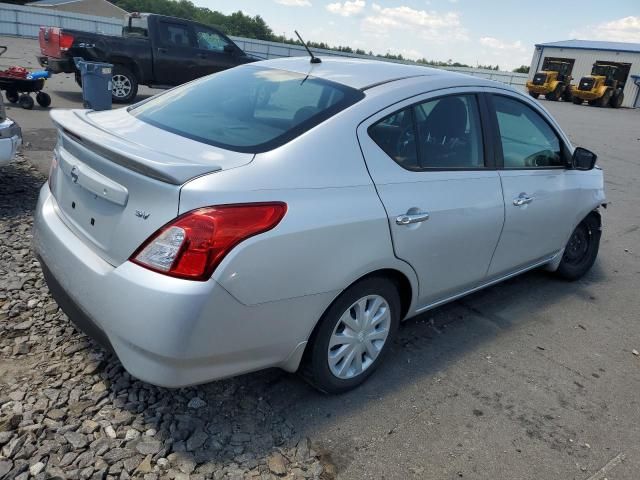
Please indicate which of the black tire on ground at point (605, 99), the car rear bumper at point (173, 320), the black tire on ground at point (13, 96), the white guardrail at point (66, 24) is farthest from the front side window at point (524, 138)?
the black tire on ground at point (605, 99)

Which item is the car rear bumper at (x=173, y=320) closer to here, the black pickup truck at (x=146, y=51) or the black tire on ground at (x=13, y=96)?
the black tire on ground at (x=13, y=96)

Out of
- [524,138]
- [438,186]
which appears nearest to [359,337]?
[438,186]

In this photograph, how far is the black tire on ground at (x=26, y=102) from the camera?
9828mm

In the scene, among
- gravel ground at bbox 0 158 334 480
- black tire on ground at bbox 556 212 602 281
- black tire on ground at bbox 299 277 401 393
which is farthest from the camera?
black tire on ground at bbox 556 212 602 281

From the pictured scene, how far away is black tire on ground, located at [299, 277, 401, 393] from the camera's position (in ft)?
8.32

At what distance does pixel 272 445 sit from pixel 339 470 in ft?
1.06

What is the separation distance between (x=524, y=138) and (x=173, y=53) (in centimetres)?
1034

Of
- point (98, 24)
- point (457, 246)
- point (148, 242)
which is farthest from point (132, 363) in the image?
point (98, 24)

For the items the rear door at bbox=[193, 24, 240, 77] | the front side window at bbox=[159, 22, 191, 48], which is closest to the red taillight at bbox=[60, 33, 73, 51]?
the front side window at bbox=[159, 22, 191, 48]

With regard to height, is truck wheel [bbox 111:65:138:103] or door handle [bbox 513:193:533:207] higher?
door handle [bbox 513:193:533:207]

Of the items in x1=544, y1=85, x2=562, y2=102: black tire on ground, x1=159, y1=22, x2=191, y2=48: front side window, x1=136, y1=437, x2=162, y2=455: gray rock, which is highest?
x1=544, y1=85, x2=562, y2=102: black tire on ground

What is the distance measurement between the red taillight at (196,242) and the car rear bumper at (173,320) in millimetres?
47

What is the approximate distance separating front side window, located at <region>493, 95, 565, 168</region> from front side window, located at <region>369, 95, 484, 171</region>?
0.28m

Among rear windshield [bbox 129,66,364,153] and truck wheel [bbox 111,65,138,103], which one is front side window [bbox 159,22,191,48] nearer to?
truck wheel [bbox 111,65,138,103]
